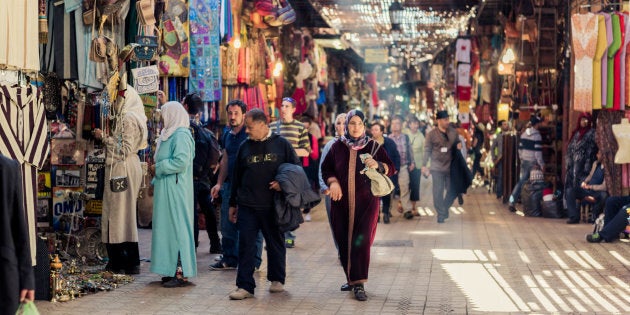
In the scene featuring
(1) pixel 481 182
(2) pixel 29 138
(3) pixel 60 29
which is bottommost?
(1) pixel 481 182

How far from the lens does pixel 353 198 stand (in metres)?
8.89

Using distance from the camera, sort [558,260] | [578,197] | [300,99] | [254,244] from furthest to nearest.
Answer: [300,99]
[578,197]
[558,260]
[254,244]

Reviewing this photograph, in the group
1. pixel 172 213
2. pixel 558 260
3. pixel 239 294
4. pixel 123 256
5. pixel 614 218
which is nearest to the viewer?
pixel 239 294

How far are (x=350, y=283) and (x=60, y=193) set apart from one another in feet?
10.6

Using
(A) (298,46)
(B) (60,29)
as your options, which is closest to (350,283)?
(B) (60,29)

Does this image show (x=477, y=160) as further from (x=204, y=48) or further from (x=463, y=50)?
(x=204, y=48)

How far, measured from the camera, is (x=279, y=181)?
8609 millimetres

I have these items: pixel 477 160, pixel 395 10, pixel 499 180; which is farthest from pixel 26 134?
pixel 477 160

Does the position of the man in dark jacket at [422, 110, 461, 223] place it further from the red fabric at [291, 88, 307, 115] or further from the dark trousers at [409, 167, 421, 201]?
the red fabric at [291, 88, 307, 115]

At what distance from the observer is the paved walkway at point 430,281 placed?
26.7 ft

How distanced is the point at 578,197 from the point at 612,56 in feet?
10.1

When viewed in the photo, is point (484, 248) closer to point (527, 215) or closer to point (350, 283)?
point (350, 283)

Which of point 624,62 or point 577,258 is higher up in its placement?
point 624,62

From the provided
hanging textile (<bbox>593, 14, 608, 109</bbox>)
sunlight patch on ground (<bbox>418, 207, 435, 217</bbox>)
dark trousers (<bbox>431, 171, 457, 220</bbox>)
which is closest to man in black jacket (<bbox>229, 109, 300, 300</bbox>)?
hanging textile (<bbox>593, 14, 608, 109</bbox>)
